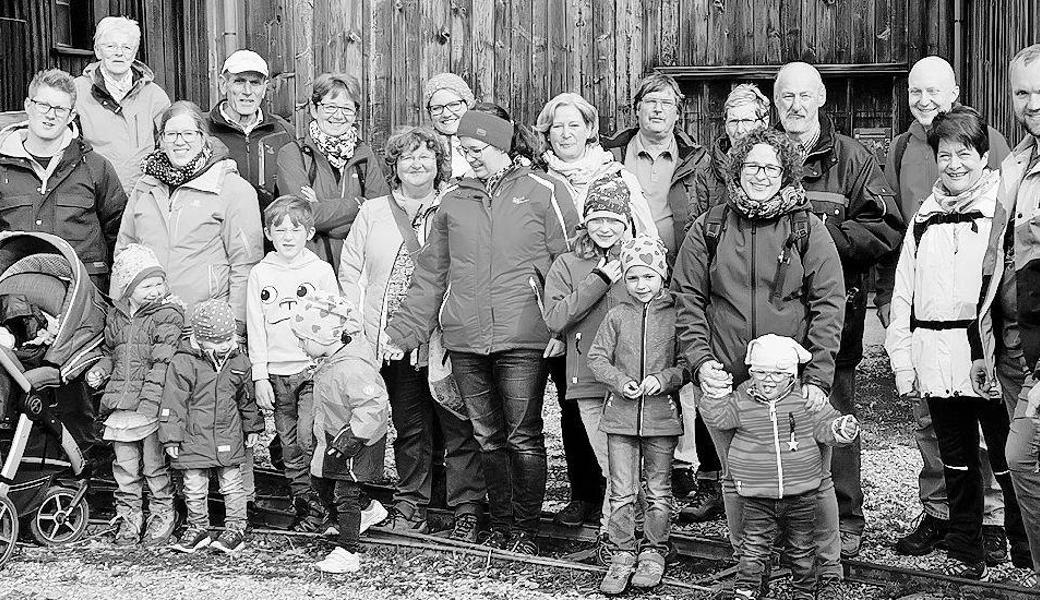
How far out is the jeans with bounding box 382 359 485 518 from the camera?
6348 mm

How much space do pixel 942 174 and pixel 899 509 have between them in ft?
6.31

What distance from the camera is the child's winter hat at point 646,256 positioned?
5598 mm

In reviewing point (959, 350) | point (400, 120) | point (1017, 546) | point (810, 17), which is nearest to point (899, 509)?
point (1017, 546)

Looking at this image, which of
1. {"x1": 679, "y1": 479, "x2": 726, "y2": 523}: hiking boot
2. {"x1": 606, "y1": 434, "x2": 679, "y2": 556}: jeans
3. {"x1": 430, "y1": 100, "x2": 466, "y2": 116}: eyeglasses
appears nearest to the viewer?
{"x1": 606, "y1": 434, "x2": 679, "y2": 556}: jeans

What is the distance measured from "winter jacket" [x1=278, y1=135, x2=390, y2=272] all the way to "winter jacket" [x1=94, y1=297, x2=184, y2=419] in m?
0.85

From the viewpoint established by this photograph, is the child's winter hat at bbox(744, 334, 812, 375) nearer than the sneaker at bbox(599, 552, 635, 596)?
Yes

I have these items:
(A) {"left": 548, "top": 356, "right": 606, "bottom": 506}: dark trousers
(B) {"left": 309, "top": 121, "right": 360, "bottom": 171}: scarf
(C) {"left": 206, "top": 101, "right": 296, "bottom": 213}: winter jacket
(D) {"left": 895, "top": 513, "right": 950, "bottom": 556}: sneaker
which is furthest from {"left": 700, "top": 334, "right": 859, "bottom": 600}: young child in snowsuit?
(C) {"left": 206, "top": 101, "right": 296, "bottom": 213}: winter jacket

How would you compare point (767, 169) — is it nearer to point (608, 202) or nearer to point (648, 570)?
point (608, 202)

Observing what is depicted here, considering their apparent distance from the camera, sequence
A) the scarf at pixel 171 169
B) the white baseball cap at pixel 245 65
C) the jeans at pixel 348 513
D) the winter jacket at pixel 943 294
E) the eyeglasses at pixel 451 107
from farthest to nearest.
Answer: the white baseball cap at pixel 245 65, the eyeglasses at pixel 451 107, the scarf at pixel 171 169, the jeans at pixel 348 513, the winter jacket at pixel 943 294

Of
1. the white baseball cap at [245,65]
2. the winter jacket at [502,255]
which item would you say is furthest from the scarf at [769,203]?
the white baseball cap at [245,65]

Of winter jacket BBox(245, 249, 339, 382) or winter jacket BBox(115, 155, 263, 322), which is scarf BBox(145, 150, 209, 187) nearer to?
winter jacket BBox(115, 155, 263, 322)

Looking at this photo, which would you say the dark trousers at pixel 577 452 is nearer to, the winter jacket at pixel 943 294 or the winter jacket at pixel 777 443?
the winter jacket at pixel 777 443

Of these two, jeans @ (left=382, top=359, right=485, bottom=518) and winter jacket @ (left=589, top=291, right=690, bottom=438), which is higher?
winter jacket @ (left=589, top=291, right=690, bottom=438)

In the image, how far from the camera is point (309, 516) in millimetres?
6551
